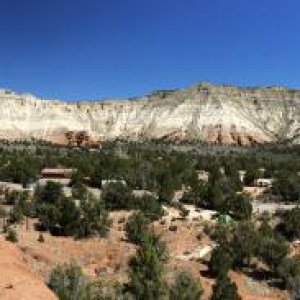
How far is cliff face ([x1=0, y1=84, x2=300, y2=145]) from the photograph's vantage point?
16500 cm

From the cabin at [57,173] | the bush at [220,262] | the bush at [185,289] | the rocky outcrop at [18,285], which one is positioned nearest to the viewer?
the rocky outcrop at [18,285]

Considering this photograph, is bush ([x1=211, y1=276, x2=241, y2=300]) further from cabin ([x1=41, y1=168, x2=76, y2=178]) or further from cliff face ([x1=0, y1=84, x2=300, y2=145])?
cliff face ([x1=0, y1=84, x2=300, y2=145])

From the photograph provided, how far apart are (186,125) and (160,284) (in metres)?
134

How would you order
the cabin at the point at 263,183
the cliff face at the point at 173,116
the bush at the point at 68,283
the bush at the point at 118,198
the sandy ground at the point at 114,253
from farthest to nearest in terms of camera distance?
1. the cliff face at the point at 173,116
2. the cabin at the point at 263,183
3. the bush at the point at 118,198
4. the sandy ground at the point at 114,253
5. the bush at the point at 68,283

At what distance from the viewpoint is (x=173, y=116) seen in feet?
569

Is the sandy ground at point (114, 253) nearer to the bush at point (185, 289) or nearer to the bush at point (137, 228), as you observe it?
the bush at point (137, 228)

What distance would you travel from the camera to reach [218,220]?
56000 mm

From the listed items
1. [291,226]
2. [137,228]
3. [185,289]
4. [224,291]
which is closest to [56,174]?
[291,226]

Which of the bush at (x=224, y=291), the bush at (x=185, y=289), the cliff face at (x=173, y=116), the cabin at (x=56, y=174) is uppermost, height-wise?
the cliff face at (x=173, y=116)

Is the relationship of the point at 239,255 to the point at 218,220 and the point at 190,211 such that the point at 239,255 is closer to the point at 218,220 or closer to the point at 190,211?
the point at 218,220

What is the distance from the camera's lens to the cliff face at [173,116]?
6496 inches

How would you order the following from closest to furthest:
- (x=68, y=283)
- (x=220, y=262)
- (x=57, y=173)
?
(x=68, y=283), (x=220, y=262), (x=57, y=173)

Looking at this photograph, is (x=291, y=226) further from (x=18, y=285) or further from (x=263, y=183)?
(x=18, y=285)

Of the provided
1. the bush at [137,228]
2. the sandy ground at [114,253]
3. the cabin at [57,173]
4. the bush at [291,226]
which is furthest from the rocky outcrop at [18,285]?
the cabin at [57,173]
